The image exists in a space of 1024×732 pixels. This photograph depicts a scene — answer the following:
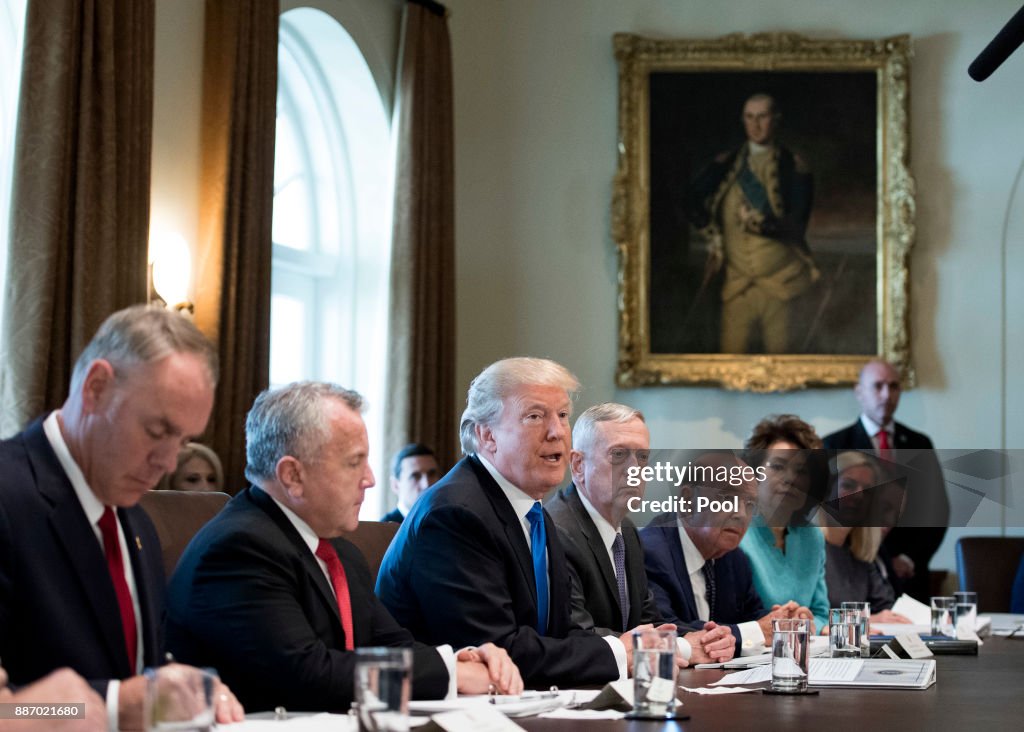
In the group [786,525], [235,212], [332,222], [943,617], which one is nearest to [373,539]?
[786,525]

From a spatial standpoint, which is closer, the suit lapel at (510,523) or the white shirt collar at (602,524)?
the suit lapel at (510,523)

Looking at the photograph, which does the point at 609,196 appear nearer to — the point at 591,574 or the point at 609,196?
the point at 609,196

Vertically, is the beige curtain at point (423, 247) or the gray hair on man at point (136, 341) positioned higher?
the beige curtain at point (423, 247)

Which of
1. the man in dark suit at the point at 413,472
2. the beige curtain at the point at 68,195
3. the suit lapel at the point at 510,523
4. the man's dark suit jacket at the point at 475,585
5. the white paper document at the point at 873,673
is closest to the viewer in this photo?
the white paper document at the point at 873,673

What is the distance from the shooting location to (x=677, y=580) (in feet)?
14.6

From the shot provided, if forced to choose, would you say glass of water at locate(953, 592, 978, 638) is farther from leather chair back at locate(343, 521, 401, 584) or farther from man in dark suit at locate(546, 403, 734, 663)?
leather chair back at locate(343, 521, 401, 584)

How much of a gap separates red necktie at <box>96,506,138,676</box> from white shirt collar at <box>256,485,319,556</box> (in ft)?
1.64

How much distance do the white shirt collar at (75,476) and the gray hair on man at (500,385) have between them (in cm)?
150

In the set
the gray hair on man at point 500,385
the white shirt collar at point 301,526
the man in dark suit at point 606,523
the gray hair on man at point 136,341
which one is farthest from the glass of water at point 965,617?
the gray hair on man at point 136,341

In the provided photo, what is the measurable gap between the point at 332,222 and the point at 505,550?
5.28m

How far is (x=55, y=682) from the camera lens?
195 centimetres

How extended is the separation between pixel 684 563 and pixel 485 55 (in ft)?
17.5

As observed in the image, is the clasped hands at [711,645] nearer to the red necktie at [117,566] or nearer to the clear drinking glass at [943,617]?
the clear drinking glass at [943,617]

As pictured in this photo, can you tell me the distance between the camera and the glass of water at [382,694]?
1.85m
